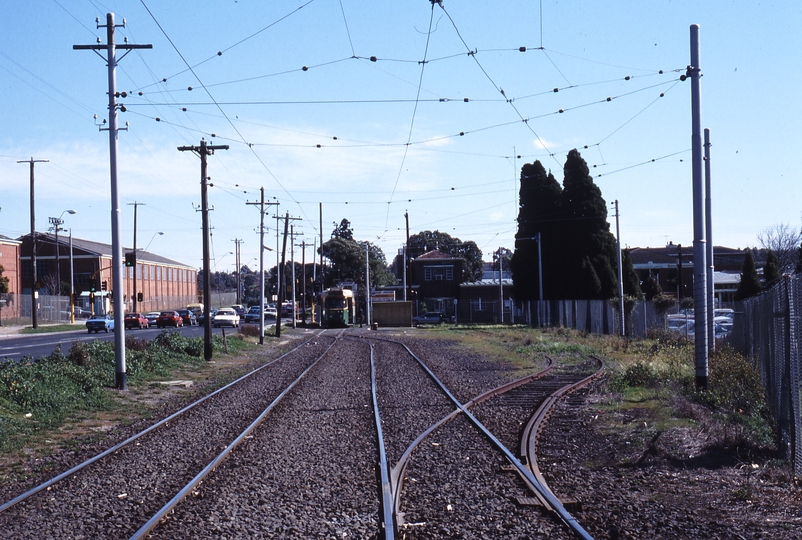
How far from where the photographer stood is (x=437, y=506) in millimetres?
7703

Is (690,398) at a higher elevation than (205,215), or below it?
below

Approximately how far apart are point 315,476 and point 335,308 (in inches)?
2188

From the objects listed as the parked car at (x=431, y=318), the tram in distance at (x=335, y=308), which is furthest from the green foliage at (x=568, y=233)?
the parked car at (x=431, y=318)

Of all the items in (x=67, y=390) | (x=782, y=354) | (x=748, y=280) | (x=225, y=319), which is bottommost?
(x=225, y=319)

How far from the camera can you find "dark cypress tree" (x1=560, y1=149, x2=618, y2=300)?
2136 inches

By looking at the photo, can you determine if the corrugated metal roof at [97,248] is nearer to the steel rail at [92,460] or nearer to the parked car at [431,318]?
the parked car at [431,318]

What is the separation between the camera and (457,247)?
373ft

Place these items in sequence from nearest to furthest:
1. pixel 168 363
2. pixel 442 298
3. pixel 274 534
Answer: pixel 274 534
pixel 168 363
pixel 442 298

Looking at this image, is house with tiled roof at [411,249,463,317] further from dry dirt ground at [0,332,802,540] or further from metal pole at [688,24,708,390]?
dry dirt ground at [0,332,802,540]

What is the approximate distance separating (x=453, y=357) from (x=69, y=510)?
22539 mm

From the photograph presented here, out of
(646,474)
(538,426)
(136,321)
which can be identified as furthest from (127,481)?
(136,321)

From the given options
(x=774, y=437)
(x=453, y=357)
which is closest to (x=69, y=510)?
(x=774, y=437)

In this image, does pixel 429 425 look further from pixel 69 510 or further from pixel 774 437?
pixel 69 510

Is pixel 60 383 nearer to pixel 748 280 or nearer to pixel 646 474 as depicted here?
pixel 646 474
